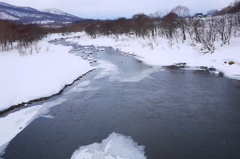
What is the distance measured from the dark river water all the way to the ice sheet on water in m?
0.22

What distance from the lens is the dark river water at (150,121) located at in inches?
235

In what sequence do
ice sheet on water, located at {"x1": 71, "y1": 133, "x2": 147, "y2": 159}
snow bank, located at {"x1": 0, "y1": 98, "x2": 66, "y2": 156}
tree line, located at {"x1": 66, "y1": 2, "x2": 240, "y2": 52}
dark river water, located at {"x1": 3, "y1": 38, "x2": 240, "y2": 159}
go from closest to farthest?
1. ice sheet on water, located at {"x1": 71, "y1": 133, "x2": 147, "y2": 159}
2. dark river water, located at {"x1": 3, "y1": 38, "x2": 240, "y2": 159}
3. snow bank, located at {"x1": 0, "y1": 98, "x2": 66, "y2": 156}
4. tree line, located at {"x1": 66, "y1": 2, "x2": 240, "y2": 52}

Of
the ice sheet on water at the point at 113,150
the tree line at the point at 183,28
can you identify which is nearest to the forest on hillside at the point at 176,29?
the tree line at the point at 183,28

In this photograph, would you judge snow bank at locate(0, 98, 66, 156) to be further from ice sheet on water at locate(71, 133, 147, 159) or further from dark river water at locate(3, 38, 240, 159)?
ice sheet on water at locate(71, 133, 147, 159)

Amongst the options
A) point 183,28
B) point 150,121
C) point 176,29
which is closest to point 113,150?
point 150,121

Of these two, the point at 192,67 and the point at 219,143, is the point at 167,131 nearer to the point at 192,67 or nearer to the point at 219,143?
the point at 219,143

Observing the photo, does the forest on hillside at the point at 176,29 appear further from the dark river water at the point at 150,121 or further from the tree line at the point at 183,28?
the dark river water at the point at 150,121

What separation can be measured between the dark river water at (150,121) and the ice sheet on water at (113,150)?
0.22m

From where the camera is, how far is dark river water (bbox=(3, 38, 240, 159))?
5965 mm

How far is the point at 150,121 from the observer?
7.57m

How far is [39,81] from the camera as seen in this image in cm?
1266

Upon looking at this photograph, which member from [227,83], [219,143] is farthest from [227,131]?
[227,83]

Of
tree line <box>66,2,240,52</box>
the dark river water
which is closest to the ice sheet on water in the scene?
the dark river water

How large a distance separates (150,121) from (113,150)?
7.14ft
